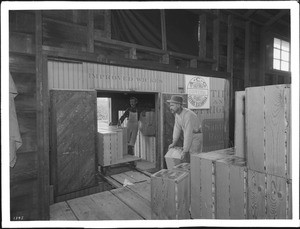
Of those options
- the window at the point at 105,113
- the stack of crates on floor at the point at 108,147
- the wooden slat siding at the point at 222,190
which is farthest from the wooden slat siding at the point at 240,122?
the window at the point at 105,113

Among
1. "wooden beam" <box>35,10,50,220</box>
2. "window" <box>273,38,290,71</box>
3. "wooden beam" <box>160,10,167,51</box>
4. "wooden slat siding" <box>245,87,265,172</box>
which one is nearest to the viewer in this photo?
"wooden slat siding" <box>245,87,265,172</box>

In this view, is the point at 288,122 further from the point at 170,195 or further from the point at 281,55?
the point at 281,55

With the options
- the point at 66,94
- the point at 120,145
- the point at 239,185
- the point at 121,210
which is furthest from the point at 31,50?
the point at 120,145

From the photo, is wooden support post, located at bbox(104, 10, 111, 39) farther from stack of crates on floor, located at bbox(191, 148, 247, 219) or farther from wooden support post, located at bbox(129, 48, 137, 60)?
stack of crates on floor, located at bbox(191, 148, 247, 219)

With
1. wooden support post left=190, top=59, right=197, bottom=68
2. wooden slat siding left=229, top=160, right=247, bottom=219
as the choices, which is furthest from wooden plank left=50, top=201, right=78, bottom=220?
wooden support post left=190, top=59, right=197, bottom=68

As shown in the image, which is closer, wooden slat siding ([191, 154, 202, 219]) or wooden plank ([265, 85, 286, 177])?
wooden plank ([265, 85, 286, 177])

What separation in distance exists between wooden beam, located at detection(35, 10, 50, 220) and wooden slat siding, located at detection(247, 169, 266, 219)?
345 centimetres

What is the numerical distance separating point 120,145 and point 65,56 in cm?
476

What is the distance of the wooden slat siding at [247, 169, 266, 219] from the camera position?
3141mm

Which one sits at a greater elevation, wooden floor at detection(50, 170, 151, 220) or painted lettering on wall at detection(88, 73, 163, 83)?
painted lettering on wall at detection(88, 73, 163, 83)

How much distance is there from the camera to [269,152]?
3000mm

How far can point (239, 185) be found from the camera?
3.40 m

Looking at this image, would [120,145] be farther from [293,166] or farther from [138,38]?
[293,166]

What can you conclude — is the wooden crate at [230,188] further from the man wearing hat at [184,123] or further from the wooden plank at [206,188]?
the man wearing hat at [184,123]
